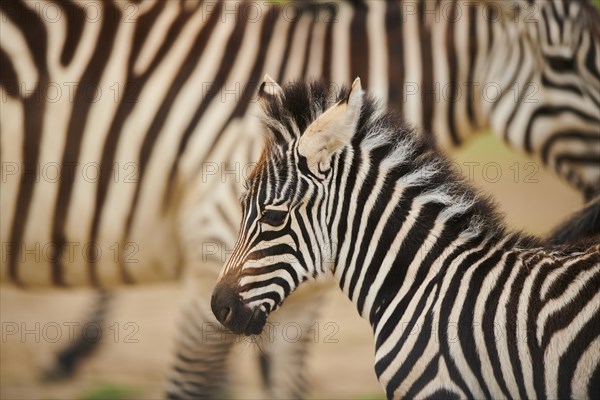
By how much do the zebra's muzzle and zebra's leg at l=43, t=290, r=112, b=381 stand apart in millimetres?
5252

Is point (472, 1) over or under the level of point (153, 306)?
over

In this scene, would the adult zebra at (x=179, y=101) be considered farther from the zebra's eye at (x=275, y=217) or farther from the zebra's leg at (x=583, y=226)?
the zebra's eye at (x=275, y=217)

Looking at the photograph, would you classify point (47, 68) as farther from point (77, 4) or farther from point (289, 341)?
point (289, 341)

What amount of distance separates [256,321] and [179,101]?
2341 mm

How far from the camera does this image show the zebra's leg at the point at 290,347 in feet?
20.6

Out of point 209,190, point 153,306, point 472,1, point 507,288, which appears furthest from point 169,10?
point 153,306

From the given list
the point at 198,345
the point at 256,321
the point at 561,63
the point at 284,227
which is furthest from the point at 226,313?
the point at 561,63

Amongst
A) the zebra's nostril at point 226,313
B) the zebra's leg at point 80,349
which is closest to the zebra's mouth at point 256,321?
the zebra's nostril at point 226,313

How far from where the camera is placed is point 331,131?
4160 mm

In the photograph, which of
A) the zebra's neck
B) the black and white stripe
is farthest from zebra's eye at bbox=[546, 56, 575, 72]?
the zebra's neck

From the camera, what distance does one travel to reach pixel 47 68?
6164 millimetres

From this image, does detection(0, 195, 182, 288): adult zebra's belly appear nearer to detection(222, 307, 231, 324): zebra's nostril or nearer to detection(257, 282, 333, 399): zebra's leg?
detection(257, 282, 333, 399): zebra's leg

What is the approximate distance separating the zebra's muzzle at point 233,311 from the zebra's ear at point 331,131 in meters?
0.71

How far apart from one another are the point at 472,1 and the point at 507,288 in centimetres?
329
